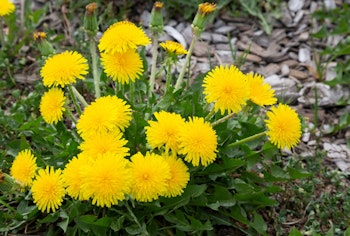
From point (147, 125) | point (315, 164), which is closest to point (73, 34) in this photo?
point (147, 125)

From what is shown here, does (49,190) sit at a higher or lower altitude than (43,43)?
lower

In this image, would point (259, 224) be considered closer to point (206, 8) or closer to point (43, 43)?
point (206, 8)

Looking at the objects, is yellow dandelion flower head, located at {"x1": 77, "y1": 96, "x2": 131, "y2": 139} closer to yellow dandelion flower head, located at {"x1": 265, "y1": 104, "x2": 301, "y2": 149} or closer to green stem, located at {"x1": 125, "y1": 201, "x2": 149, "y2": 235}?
green stem, located at {"x1": 125, "y1": 201, "x2": 149, "y2": 235}

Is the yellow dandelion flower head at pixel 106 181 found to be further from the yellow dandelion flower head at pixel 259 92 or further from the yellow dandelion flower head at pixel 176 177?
the yellow dandelion flower head at pixel 259 92

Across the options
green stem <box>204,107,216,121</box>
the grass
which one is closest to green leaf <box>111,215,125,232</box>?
the grass

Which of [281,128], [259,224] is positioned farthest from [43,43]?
[259,224]

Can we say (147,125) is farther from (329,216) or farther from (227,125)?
(329,216)

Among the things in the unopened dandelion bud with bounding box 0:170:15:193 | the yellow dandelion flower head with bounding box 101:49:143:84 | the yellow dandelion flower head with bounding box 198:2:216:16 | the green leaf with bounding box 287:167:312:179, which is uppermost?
the yellow dandelion flower head with bounding box 198:2:216:16
